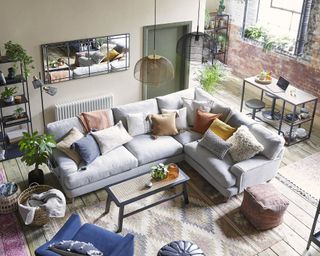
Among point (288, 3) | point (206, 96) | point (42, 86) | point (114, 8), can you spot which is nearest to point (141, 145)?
point (206, 96)

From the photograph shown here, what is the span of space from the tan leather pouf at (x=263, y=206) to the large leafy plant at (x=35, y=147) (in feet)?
9.12

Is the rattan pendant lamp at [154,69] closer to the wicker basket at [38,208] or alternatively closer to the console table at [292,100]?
the wicker basket at [38,208]

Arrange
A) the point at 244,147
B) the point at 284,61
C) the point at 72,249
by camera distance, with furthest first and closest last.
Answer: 1. the point at 284,61
2. the point at 244,147
3. the point at 72,249

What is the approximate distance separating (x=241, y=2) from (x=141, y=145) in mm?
4950

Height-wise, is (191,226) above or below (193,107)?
below

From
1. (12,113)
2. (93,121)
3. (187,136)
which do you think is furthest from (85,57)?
(187,136)

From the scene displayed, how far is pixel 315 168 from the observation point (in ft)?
22.0

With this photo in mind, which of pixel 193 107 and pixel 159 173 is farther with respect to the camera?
pixel 193 107

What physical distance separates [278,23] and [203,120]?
353cm

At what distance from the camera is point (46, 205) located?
517 cm

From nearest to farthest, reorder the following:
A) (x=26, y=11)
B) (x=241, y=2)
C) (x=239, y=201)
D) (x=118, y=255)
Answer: (x=118, y=255) < (x=239, y=201) < (x=26, y=11) < (x=241, y=2)

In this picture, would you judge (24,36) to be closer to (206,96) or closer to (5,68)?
(5,68)

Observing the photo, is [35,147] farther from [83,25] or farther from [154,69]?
[83,25]

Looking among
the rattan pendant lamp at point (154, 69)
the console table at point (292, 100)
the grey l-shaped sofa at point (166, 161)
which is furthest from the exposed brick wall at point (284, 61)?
the rattan pendant lamp at point (154, 69)
